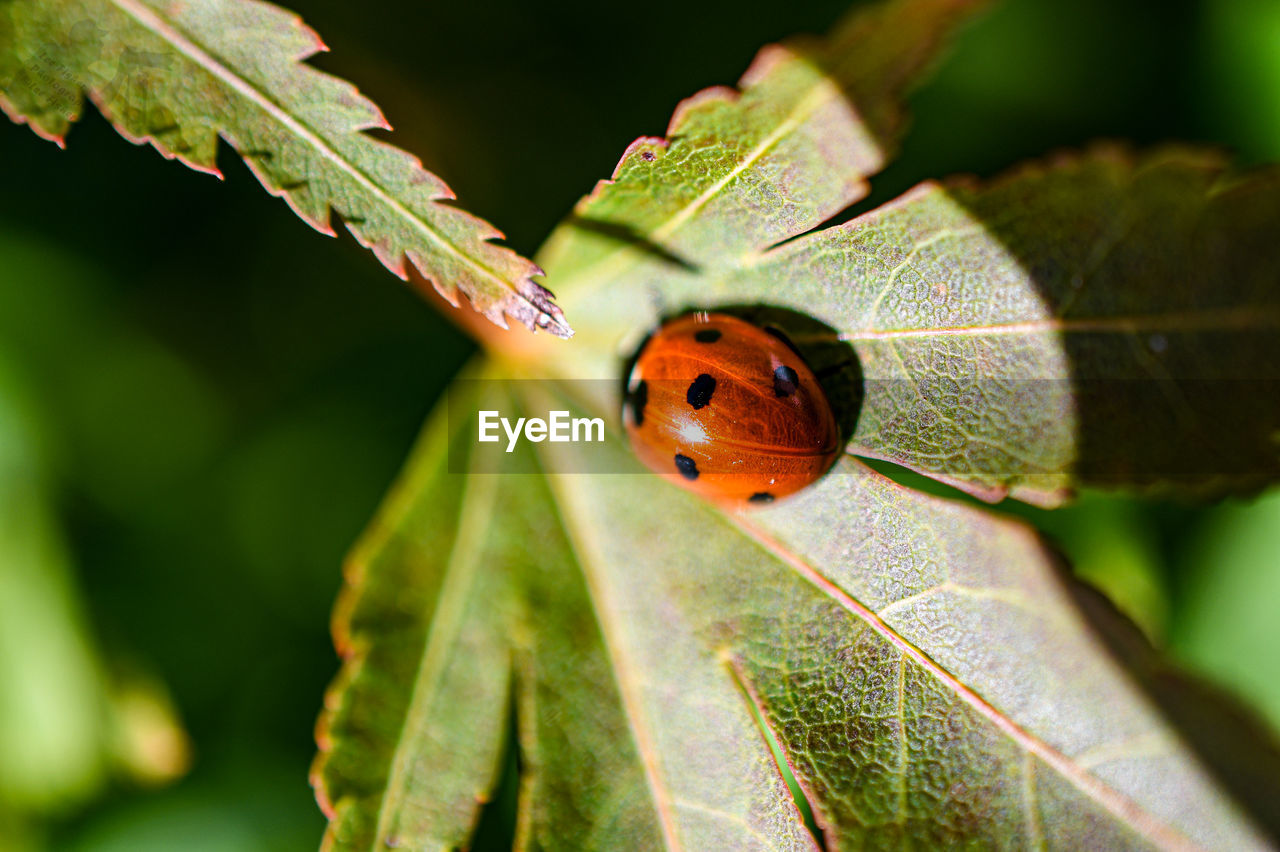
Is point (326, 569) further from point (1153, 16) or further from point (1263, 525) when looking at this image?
Result: point (1153, 16)

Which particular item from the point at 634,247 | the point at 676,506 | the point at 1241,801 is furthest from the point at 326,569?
the point at 1241,801

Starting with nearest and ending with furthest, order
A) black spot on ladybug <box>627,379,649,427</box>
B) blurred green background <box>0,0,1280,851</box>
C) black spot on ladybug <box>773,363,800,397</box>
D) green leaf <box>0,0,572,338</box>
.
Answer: green leaf <box>0,0,572,338</box>, black spot on ladybug <box>773,363,800,397</box>, black spot on ladybug <box>627,379,649,427</box>, blurred green background <box>0,0,1280,851</box>

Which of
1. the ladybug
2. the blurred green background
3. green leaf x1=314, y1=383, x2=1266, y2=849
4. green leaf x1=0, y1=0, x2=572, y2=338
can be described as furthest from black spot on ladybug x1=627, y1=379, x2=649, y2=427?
the blurred green background

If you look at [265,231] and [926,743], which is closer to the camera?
[926,743]

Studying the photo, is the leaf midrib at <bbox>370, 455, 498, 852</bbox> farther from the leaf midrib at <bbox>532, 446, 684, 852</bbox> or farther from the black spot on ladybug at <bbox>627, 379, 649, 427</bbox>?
the black spot on ladybug at <bbox>627, 379, 649, 427</bbox>

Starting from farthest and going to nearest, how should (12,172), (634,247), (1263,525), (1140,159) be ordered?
(1263,525) → (12,172) → (634,247) → (1140,159)

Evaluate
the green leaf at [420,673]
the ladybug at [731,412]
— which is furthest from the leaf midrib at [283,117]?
the green leaf at [420,673]

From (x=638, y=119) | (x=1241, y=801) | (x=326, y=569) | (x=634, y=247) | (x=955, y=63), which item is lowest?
(x=326, y=569)

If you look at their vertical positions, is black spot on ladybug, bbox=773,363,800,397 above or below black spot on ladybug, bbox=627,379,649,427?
above

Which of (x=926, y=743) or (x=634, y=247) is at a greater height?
(x=634, y=247)
